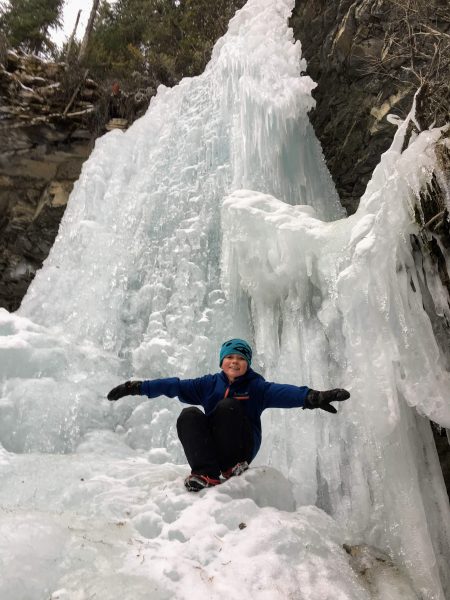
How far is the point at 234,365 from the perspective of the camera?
2521 millimetres

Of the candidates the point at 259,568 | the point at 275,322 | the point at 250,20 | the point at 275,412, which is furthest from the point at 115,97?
the point at 259,568

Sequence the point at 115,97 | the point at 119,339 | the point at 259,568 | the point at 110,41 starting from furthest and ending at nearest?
the point at 110,41 → the point at 115,97 → the point at 119,339 → the point at 259,568

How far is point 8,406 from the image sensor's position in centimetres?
345

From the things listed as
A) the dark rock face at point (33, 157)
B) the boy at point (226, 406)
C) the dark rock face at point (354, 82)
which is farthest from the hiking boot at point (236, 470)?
the dark rock face at point (33, 157)

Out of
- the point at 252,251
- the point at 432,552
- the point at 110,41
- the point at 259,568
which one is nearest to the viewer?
the point at 259,568

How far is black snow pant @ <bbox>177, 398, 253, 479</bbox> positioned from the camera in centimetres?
228

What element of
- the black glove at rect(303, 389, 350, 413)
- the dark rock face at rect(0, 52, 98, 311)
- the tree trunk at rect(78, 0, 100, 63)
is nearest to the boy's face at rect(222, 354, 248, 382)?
the black glove at rect(303, 389, 350, 413)

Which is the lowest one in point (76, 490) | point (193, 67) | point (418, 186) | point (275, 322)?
point (76, 490)

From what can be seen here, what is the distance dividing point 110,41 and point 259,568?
1051 centimetres

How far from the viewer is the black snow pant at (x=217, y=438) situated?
7.49 feet

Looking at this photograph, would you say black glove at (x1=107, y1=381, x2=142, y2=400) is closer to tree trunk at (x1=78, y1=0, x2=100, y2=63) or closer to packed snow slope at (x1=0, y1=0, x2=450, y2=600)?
packed snow slope at (x1=0, y1=0, x2=450, y2=600)

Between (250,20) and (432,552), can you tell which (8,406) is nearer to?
(432,552)

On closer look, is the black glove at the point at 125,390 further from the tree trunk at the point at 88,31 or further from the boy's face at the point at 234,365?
the tree trunk at the point at 88,31

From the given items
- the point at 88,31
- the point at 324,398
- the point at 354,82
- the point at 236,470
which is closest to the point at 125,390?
the point at 236,470
